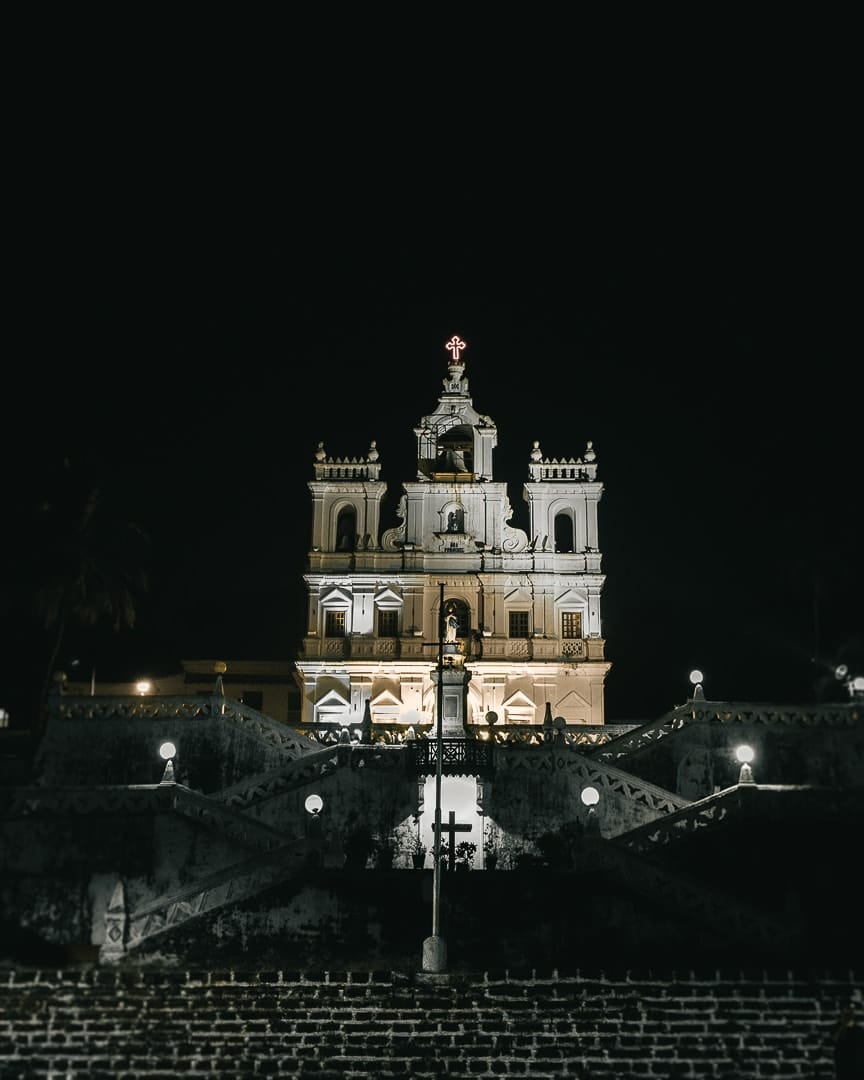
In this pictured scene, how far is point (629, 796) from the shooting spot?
1304 inches

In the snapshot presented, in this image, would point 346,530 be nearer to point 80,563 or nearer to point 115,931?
point 80,563

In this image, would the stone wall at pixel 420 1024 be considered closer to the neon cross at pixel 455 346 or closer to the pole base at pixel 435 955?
the pole base at pixel 435 955

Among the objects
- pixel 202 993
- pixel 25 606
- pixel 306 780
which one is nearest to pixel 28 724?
pixel 25 606

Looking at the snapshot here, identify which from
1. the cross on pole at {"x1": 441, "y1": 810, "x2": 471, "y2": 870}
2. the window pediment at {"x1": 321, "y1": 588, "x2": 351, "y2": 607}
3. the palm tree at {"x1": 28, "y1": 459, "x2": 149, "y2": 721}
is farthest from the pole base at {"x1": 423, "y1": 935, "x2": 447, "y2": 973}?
the window pediment at {"x1": 321, "y1": 588, "x2": 351, "y2": 607}

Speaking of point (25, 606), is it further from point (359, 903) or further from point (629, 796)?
point (629, 796)

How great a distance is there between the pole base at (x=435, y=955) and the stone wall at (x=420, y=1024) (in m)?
0.58

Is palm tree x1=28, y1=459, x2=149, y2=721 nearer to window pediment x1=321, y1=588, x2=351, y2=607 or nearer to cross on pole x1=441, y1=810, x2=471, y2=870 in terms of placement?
window pediment x1=321, y1=588, x2=351, y2=607

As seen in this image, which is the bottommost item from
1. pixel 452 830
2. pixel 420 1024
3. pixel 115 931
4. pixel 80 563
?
pixel 420 1024

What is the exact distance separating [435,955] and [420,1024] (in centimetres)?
204

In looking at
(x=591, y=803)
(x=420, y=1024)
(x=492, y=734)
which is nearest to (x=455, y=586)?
(x=492, y=734)

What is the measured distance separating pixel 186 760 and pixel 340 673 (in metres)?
12.8

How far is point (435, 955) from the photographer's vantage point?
24766mm

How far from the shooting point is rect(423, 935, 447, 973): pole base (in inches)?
973

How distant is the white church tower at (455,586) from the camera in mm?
49125
